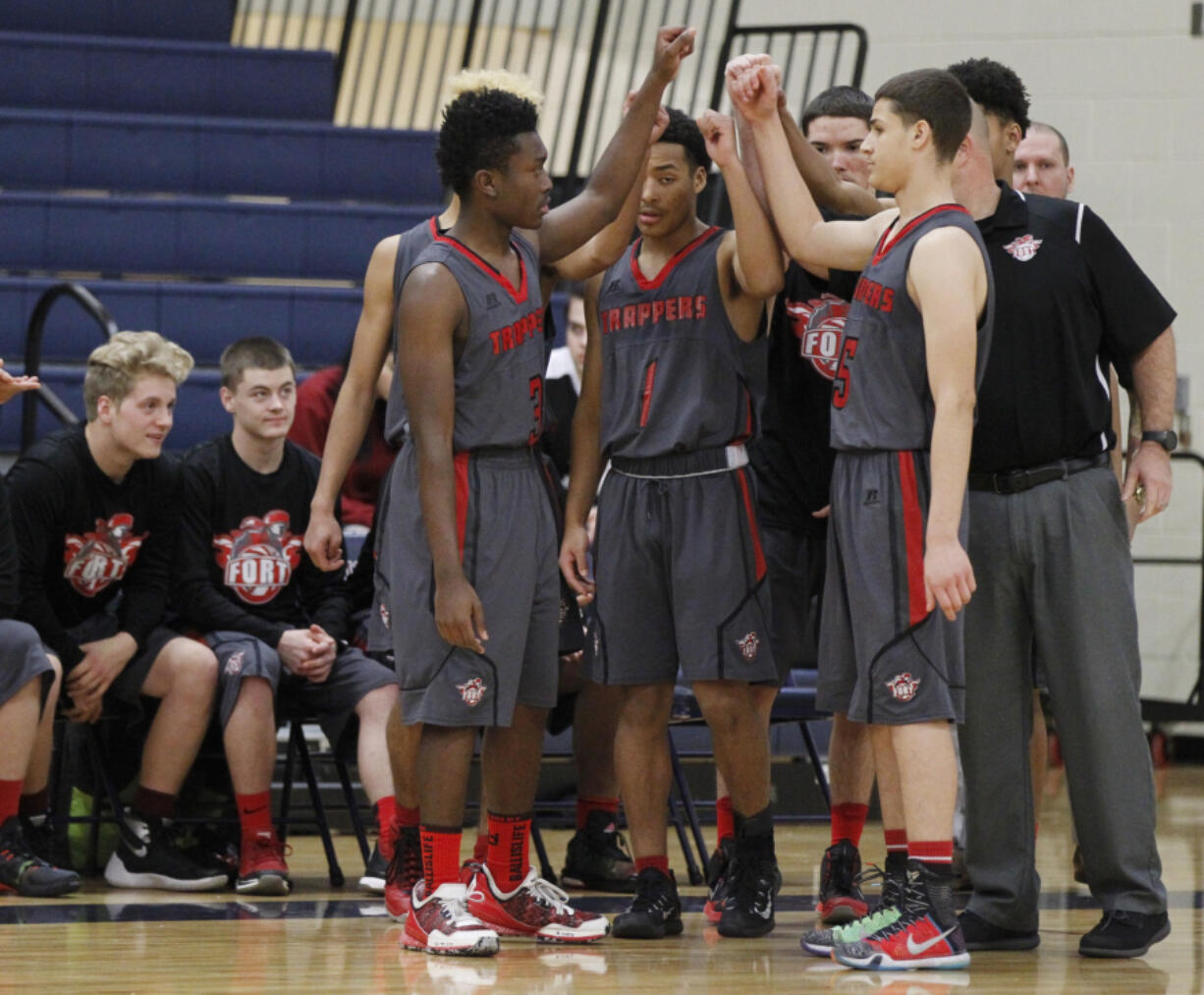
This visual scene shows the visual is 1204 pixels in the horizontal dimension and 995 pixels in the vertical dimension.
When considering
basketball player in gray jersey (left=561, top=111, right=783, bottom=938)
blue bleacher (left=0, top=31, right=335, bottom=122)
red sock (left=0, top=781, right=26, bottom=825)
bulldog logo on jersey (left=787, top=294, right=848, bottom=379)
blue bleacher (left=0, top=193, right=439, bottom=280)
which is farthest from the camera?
blue bleacher (left=0, top=31, right=335, bottom=122)

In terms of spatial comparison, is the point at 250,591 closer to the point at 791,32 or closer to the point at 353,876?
the point at 353,876

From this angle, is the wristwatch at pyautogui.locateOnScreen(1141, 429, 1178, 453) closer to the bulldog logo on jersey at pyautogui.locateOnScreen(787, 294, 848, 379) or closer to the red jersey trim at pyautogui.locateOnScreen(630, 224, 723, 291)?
the bulldog logo on jersey at pyautogui.locateOnScreen(787, 294, 848, 379)

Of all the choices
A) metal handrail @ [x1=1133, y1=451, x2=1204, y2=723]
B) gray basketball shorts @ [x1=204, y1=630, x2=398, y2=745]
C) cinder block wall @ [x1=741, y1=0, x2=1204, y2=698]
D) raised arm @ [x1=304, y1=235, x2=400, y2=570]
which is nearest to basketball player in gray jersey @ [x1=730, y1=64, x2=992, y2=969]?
raised arm @ [x1=304, y1=235, x2=400, y2=570]

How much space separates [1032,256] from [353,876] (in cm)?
235

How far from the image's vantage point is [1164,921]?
3.51m

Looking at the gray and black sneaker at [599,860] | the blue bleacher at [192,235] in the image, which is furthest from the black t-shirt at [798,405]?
the blue bleacher at [192,235]

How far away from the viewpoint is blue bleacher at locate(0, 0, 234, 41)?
8.48 meters

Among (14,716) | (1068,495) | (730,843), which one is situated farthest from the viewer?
(14,716)

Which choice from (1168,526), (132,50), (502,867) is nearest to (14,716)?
(502,867)

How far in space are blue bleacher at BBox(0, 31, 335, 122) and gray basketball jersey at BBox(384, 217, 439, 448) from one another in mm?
4913

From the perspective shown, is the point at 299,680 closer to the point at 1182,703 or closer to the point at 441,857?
the point at 441,857

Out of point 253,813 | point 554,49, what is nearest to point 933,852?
point 253,813

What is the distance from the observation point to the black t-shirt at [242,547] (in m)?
4.69

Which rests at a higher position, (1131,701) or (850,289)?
(850,289)
